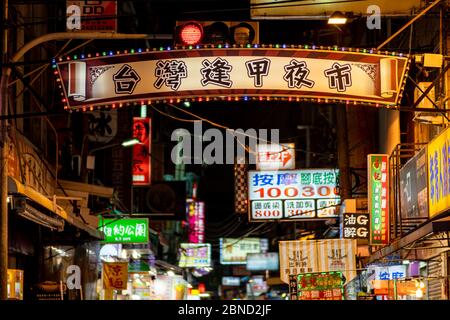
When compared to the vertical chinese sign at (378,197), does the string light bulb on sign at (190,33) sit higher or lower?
higher

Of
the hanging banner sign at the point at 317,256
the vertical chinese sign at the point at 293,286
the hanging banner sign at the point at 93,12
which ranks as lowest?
the vertical chinese sign at the point at 293,286

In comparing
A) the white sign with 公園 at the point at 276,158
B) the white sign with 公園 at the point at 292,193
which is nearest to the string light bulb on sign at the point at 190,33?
the white sign with 公園 at the point at 292,193

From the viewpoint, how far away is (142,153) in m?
36.7

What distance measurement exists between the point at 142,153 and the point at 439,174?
22.7 m

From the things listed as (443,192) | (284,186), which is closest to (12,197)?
(443,192)

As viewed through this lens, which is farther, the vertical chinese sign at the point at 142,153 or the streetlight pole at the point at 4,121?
the vertical chinese sign at the point at 142,153

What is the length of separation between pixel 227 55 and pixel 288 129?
147ft

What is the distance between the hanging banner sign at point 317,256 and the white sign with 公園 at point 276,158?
794 centimetres

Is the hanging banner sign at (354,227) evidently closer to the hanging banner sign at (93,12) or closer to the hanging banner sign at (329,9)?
the hanging banner sign at (329,9)

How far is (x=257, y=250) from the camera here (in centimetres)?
6288

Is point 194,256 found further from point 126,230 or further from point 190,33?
point 190,33

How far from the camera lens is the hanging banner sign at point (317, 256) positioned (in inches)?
900

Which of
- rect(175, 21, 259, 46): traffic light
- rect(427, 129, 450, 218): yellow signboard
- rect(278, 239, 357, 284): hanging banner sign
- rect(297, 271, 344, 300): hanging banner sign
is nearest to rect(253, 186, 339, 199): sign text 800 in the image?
rect(278, 239, 357, 284): hanging banner sign

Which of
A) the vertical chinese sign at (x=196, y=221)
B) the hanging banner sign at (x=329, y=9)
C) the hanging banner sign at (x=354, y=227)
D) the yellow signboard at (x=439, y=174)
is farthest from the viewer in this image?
the vertical chinese sign at (x=196, y=221)
